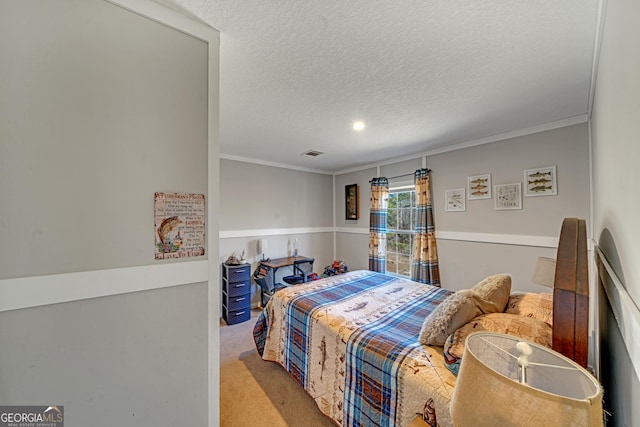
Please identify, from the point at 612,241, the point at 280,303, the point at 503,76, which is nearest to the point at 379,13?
the point at 503,76

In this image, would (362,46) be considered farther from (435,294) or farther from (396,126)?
(435,294)

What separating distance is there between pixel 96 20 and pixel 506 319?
2.30 meters

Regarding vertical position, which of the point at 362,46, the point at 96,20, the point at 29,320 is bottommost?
the point at 29,320

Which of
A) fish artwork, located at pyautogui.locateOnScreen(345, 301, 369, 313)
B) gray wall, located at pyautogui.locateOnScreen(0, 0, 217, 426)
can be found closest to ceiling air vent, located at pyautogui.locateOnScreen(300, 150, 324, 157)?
fish artwork, located at pyautogui.locateOnScreen(345, 301, 369, 313)

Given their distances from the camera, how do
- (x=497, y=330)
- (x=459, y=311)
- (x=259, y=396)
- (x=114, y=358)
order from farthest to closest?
(x=259, y=396)
(x=459, y=311)
(x=497, y=330)
(x=114, y=358)

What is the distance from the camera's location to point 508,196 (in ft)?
8.91

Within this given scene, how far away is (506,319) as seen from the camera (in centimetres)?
128

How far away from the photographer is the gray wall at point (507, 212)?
7.74 ft

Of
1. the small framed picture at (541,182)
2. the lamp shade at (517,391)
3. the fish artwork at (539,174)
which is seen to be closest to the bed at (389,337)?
the lamp shade at (517,391)

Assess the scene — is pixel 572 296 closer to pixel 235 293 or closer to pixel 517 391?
pixel 517 391

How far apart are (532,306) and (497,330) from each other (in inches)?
21.4

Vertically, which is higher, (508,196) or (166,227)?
(508,196)

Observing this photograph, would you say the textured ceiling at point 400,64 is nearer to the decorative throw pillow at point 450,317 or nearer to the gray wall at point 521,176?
the gray wall at point 521,176

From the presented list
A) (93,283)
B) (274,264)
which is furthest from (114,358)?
(274,264)
